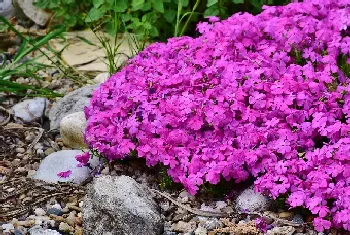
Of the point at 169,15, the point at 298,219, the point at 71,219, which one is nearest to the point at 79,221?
the point at 71,219

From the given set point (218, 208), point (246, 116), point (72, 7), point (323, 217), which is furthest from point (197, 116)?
point (72, 7)

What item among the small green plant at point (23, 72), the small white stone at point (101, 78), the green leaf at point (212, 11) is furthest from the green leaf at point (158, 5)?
the small green plant at point (23, 72)

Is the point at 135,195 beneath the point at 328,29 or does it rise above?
beneath

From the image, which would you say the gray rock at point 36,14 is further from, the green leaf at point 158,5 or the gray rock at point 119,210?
the gray rock at point 119,210

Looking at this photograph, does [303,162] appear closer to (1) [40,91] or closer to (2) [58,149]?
(2) [58,149]

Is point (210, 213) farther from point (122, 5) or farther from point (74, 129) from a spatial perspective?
point (122, 5)

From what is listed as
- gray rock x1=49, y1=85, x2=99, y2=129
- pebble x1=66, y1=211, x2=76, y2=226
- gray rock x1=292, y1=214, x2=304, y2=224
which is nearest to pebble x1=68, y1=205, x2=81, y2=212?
pebble x1=66, y1=211, x2=76, y2=226

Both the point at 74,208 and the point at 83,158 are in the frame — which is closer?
the point at 74,208
